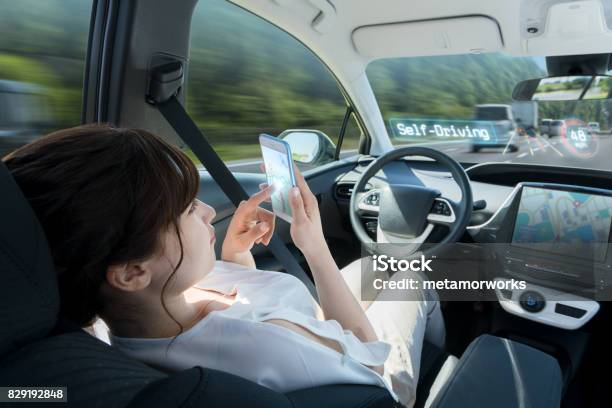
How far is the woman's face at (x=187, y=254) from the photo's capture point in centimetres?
77

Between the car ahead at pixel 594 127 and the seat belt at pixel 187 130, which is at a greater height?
the seat belt at pixel 187 130

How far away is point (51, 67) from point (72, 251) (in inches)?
44.3

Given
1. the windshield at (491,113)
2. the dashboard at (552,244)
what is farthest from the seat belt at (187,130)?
the windshield at (491,113)

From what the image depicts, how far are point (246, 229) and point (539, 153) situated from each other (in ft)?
7.27

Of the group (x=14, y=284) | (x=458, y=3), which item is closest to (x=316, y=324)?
(x=14, y=284)

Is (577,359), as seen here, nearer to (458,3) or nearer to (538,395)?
(538,395)

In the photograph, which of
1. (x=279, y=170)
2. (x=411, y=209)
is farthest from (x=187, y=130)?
(x=411, y=209)

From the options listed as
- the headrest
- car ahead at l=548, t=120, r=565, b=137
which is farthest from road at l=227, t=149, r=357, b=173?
car ahead at l=548, t=120, r=565, b=137

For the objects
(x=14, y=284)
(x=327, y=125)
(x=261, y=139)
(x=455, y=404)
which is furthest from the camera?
(x=327, y=125)

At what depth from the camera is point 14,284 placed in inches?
21.1

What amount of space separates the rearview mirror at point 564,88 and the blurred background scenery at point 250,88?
10cm

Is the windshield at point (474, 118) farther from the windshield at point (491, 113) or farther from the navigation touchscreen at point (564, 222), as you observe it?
the navigation touchscreen at point (564, 222)

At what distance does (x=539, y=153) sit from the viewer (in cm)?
285

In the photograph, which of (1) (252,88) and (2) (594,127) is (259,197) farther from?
(2) (594,127)
